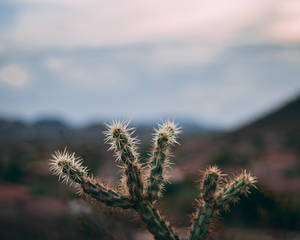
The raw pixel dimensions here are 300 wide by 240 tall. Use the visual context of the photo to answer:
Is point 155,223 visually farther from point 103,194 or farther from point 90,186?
point 90,186

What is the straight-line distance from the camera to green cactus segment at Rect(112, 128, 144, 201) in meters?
3.51

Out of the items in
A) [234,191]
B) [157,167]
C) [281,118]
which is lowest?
[234,191]

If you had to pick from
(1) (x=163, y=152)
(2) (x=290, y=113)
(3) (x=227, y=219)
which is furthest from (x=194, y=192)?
(2) (x=290, y=113)

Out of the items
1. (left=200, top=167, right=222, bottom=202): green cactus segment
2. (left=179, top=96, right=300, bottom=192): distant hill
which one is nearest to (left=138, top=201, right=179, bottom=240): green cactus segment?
(left=200, top=167, right=222, bottom=202): green cactus segment

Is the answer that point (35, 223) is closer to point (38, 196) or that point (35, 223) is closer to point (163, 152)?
point (38, 196)

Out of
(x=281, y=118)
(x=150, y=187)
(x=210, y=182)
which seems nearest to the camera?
(x=210, y=182)

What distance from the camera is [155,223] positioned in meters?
3.58

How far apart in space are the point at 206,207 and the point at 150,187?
2.00ft

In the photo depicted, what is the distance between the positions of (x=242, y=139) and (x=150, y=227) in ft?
155

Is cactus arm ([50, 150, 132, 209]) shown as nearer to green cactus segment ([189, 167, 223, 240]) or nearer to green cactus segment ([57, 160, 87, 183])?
green cactus segment ([57, 160, 87, 183])

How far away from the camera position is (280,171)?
1020 inches

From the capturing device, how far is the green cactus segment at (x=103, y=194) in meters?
3.50

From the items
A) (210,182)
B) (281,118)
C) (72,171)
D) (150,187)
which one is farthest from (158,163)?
(281,118)

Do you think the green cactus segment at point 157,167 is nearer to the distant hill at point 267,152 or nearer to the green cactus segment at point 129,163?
the green cactus segment at point 129,163
